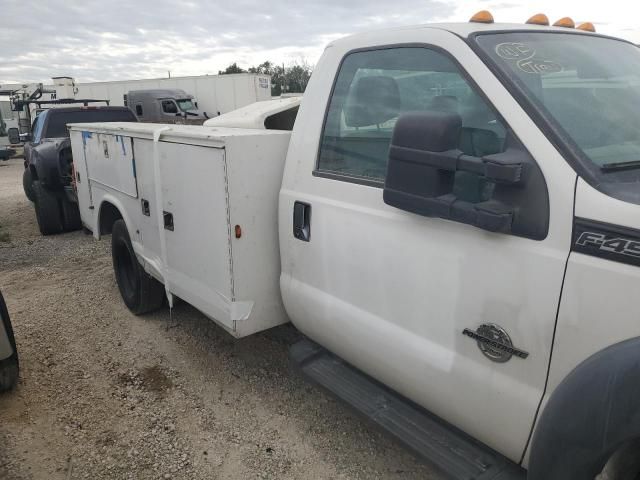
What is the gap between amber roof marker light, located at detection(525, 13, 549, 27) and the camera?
242cm

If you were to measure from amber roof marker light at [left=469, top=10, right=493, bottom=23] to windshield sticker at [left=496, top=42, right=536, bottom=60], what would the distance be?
0.23 metres

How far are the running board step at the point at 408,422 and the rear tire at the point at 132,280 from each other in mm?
1990

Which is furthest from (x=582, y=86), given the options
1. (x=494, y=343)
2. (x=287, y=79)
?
(x=287, y=79)

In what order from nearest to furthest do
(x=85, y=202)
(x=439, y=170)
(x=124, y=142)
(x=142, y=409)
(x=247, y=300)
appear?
(x=439, y=170)
(x=247, y=300)
(x=142, y=409)
(x=124, y=142)
(x=85, y=202)

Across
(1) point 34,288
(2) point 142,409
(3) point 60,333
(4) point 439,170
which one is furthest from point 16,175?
(4) point 439,170

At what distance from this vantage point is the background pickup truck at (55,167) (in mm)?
7422

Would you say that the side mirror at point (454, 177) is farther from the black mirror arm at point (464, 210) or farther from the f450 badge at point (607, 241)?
the f450 badge at point (607, 241)

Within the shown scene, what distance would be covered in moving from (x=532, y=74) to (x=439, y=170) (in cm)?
54

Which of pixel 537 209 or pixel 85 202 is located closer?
pixel 537 209

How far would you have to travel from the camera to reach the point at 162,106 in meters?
22.0

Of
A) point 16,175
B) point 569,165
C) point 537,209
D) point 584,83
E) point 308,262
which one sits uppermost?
point 584,83

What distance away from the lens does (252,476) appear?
269 cm

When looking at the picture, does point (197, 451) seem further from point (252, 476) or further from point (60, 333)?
point (60, 333)

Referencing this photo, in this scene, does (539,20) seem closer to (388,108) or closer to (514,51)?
(514,51)
